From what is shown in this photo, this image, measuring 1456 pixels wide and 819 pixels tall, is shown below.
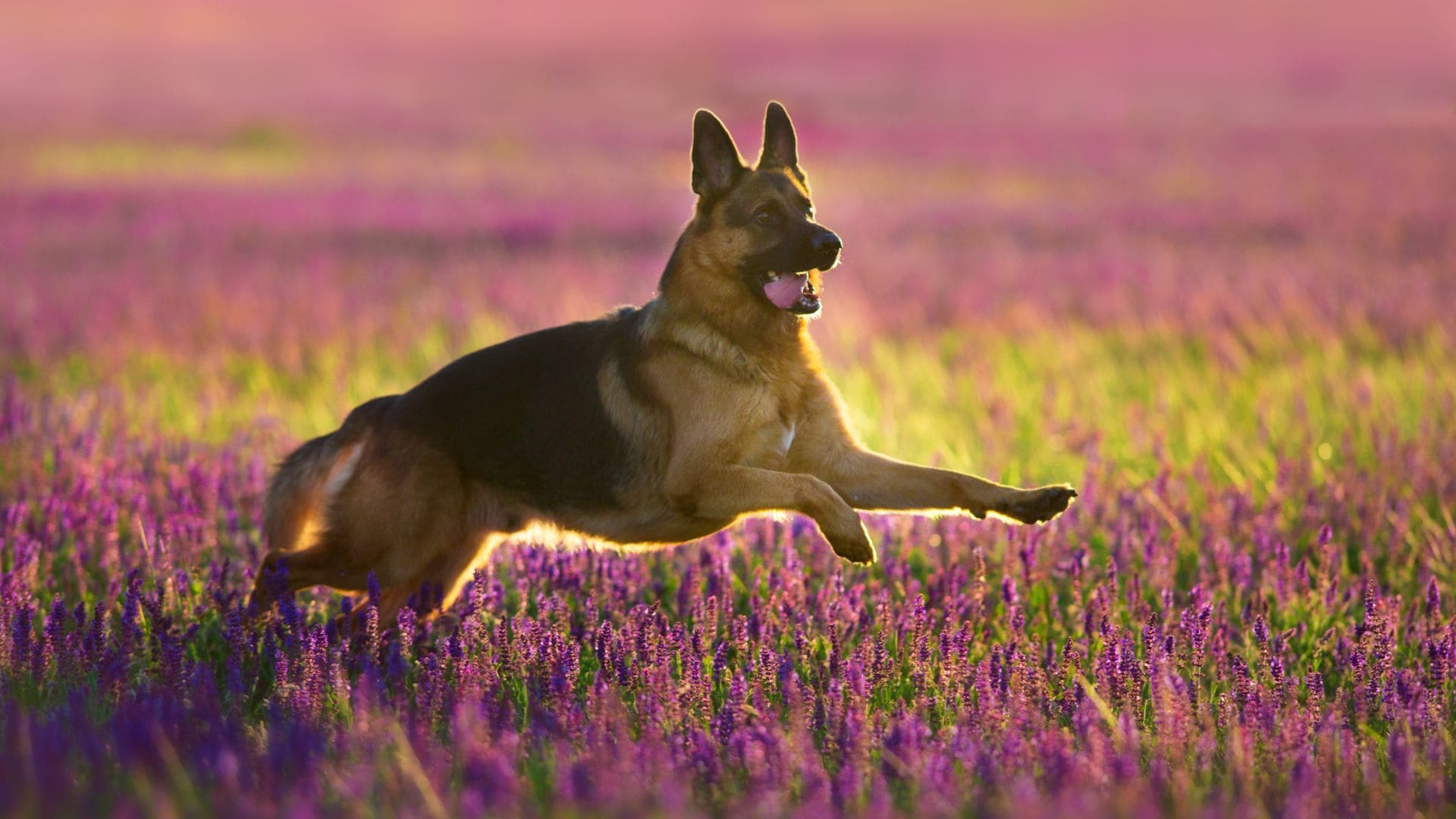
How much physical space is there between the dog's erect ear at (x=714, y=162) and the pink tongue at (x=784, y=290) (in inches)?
15.3

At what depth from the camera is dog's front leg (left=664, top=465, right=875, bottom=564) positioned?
13.5 ft

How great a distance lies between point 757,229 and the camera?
15.1 feet

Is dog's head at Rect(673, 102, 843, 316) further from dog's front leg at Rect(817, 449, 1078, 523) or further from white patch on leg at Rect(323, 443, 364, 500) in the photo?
white patch on leg at Rect(323, 443, 364, 500)

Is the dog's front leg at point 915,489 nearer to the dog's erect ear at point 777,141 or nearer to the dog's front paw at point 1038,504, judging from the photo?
the dog's front paw at point 1038,504

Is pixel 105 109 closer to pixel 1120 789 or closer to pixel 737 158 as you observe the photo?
pixel 737 158

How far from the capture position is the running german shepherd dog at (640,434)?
448 cm

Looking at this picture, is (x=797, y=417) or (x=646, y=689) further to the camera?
(x=797, y=417)

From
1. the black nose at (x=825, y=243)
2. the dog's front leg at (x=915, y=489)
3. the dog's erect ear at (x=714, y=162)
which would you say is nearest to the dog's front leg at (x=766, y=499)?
the dog's front leg at (x=915, y=489)

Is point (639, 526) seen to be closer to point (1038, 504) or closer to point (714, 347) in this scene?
point (714, 347)

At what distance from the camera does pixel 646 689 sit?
12.4 feet

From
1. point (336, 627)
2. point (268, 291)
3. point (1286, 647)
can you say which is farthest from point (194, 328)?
point (1286, 647)

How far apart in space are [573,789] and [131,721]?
1.00 m

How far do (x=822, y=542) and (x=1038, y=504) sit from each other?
1421 millimetres

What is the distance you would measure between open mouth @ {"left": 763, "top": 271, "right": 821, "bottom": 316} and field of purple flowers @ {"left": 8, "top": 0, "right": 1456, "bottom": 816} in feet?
2.82
